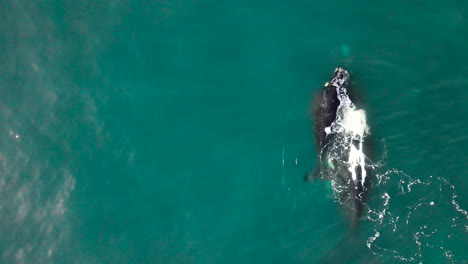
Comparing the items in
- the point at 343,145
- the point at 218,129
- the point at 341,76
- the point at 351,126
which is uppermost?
the point at 341,76

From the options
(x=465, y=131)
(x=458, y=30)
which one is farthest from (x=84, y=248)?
(x=458, y=30)

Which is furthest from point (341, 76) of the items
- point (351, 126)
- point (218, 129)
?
point (218, 129)

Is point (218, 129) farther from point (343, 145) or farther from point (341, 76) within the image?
point (341, 76)

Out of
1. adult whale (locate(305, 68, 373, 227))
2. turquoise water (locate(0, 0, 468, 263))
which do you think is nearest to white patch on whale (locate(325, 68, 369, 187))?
adult whale (locate(305, 68, 373, 227))

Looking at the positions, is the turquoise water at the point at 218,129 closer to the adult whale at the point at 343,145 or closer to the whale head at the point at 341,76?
Answer: the whale head at the point at 341,76

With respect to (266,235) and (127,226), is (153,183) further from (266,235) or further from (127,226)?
(266,235)
